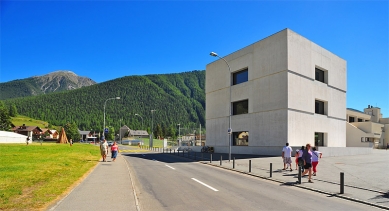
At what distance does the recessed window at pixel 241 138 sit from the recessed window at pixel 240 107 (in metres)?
3.15

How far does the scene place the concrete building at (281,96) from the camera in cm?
3353

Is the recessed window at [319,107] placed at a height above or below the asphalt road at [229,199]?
above

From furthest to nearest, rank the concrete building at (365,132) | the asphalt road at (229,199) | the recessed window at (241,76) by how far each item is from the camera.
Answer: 1. the concrete building at (365,132)
2. the recessed window at (241,76)
3. the asphalt road at (229,199)

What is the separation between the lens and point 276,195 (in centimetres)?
1012

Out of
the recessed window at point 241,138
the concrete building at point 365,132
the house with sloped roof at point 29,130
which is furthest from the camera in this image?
the house with sloped roof at point 29,130

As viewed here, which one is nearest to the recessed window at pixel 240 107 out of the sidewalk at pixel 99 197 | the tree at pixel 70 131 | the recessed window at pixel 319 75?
the recessed window at pixel 319 75

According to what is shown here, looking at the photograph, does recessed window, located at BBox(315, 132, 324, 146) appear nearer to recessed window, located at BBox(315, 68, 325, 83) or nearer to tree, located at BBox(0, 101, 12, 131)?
recessed window, located at BBox(315, 68, 325, 83)

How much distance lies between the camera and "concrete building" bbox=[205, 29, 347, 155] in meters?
33.5

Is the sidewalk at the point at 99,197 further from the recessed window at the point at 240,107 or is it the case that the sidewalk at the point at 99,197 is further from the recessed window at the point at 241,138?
the recessed window at the point at 240,107

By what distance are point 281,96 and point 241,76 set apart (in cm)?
939

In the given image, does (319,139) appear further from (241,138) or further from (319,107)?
(241,138)

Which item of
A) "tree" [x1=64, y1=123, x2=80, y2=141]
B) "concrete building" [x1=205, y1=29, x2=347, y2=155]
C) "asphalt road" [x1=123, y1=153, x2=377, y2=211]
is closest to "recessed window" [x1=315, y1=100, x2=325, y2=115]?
"concrete building" [x1=205, y1=29, x2=347, y2=155]

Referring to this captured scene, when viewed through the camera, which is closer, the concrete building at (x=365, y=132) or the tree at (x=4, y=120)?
the concrete building at (x=365, y=132)

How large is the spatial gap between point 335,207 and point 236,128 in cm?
3173
